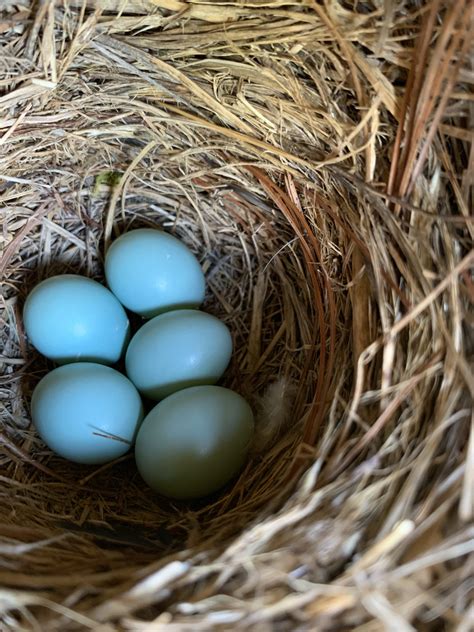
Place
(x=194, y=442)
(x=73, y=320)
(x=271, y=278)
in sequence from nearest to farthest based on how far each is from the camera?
(x=194, y=442), (x=73, y=320), (x=271, y=278)

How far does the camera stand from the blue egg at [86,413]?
0.98m

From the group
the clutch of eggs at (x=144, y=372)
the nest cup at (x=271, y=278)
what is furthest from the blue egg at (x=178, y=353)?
the nest cup at (x=271, y=278)

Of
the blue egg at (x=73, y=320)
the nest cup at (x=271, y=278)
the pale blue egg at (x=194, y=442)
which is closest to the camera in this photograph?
the nest cup at (x=271, y=278)

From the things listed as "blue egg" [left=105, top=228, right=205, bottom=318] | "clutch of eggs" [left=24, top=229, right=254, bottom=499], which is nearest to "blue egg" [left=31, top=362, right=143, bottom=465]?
"clutch of eggs" [left=24, top=229, right=254, bottom=499]

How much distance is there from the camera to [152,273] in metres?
1.08

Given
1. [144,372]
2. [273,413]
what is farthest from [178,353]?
[273,413]

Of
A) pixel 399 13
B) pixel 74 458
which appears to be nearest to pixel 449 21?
pixel 399 13

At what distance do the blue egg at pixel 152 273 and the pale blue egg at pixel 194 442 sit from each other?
0.65 ft

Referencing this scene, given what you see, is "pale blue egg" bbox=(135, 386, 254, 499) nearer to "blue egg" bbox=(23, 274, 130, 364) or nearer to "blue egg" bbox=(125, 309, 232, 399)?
"blue egg" bbox=(125, 309, 232, 399)

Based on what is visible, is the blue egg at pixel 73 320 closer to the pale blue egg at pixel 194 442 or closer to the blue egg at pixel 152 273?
the blue egg at pixel 152 273

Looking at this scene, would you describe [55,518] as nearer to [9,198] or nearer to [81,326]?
[81,326]

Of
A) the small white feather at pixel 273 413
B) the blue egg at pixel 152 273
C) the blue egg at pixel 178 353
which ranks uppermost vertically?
the blue egg at pixel 152 273

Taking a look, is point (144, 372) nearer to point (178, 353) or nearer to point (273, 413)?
point (178, 353)

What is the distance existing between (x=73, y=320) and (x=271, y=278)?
0.36 m
